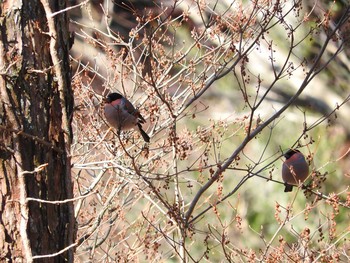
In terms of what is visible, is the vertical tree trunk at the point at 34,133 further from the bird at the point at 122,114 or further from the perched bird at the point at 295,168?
the perched bird at the point at 295,168

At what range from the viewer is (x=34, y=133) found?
12.4 ft

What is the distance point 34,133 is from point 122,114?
4.10 feet

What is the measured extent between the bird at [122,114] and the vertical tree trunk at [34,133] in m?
1.06

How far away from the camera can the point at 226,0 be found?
27.6 ft

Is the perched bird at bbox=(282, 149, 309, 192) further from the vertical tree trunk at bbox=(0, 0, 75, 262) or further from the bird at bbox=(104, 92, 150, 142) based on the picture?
the vertical tree trunk at bbox=(0, 0, 75, 262)

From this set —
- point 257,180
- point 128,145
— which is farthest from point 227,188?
point 128,145

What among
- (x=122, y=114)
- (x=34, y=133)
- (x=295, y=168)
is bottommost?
(x=34, y=133)

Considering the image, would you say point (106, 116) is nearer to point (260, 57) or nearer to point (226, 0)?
point (226, 0)

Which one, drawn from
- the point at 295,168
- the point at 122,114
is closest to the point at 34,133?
the point at 122,114

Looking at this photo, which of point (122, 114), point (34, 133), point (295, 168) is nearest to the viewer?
point (34, 133)

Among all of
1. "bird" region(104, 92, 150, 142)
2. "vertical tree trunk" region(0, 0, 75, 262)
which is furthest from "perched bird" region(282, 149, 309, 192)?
"vertical tree trunk" region(0, 0, 75, 262)

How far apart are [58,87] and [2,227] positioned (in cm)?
72

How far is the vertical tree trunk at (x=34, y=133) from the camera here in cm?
369

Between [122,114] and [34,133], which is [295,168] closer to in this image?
[122,114]
